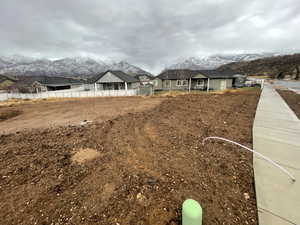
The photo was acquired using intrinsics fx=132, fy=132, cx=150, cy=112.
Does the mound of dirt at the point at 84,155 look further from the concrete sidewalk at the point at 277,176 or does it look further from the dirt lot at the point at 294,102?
the dirt lot at the point at 294,102

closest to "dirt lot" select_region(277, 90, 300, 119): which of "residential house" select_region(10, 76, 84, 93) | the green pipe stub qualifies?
the green pipe stub

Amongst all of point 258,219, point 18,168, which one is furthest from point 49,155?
point 258,219

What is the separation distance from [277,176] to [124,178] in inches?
129

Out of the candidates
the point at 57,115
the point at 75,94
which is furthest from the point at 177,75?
the point at 57,115

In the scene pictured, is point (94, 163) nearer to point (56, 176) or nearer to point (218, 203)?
point (56, 176)

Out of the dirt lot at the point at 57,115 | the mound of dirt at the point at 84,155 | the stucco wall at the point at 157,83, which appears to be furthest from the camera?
the stucco wall at the point at 157,83

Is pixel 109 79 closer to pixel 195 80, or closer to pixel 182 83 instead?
pixel 182 83

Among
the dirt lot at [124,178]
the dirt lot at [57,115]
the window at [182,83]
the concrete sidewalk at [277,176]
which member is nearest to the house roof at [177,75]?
the window at [182,83]

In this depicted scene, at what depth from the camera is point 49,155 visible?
3.96 m

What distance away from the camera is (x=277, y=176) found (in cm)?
281

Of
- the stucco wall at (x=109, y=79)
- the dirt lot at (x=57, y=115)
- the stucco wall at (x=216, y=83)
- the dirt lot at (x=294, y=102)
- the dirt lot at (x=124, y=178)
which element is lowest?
the dirt lot at (x=124, y=178)

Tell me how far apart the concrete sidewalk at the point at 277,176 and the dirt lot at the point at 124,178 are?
0.16 m

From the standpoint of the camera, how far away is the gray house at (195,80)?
2747 centimetres

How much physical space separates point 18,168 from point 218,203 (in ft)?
15.3
